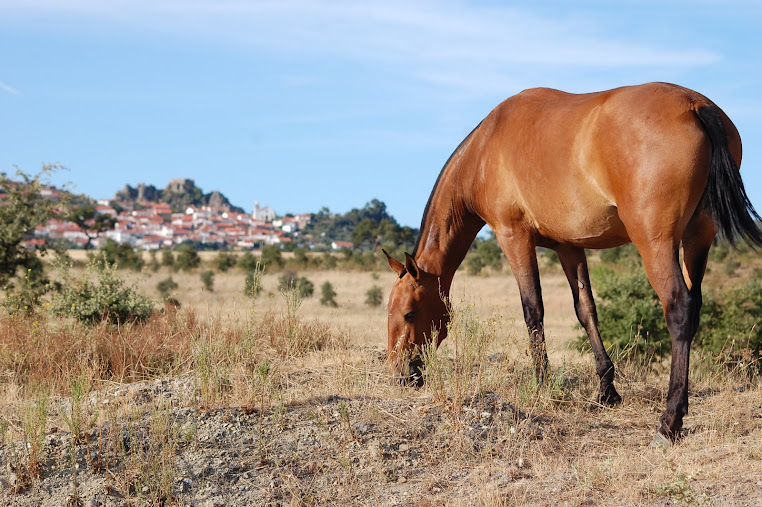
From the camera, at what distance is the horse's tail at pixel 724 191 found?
5367 mm

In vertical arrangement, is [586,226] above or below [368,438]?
above

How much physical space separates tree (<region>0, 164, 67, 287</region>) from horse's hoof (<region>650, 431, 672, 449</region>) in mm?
13931

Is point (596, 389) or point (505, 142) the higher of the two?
point (505, 142)

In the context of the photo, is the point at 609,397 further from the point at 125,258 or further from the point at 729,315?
the point at 125,258

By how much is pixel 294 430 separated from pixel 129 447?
121cm

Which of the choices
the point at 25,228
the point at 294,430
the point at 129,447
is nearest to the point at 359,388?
the point at 294,430

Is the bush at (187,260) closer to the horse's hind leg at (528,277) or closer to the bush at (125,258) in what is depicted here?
the bush at (125,258)

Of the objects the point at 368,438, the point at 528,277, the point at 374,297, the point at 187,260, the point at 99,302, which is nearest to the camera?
the point at 368,438

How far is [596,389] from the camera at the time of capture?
713 cm

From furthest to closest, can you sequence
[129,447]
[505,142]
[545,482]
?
1. [505,142]
2. [129,447]
3. [545,482]

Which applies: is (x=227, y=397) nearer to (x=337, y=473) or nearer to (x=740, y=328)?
(x=337, y=473)

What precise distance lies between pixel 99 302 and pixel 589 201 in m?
7.03

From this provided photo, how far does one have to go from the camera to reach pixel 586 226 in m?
6.12

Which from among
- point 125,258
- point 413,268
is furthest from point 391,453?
point 125,258
